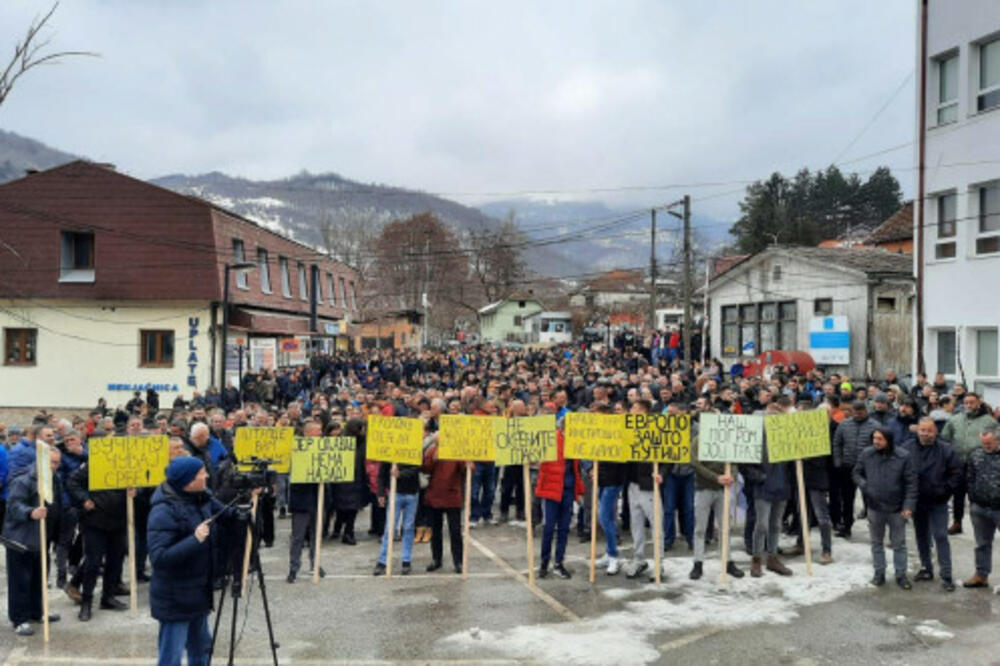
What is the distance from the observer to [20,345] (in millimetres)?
30828

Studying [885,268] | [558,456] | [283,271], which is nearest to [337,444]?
[558,456]

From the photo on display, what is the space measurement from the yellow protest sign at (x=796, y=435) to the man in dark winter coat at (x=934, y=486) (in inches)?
39.6

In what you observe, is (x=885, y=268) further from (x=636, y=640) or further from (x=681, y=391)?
(x=636, y=640)

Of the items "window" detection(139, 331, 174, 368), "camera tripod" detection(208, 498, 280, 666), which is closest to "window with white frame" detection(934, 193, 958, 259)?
"camera tripod" detection(208, 498, 280, 666)

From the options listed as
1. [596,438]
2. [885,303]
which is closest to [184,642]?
[596,438]

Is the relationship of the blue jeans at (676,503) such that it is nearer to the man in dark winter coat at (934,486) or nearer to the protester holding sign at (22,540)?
the man in dark winter coat at (934,486)

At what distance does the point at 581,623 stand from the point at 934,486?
4.56m

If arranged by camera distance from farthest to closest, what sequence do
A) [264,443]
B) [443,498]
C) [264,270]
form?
[264,270] < [264,443] < [443,498]

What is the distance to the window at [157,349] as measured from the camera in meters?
30.1

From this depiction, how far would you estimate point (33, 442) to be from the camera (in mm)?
8922

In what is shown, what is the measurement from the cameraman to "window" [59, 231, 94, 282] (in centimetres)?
2824

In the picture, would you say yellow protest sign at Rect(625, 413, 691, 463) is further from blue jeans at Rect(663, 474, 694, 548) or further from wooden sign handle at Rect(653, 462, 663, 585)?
blue jeans at Rect(663, 474, 694, 548)

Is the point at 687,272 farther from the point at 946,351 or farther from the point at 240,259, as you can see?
the point at 240,259

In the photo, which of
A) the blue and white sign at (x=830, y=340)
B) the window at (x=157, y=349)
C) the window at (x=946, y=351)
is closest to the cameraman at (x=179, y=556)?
the window at (x=946, y=351)
